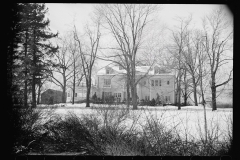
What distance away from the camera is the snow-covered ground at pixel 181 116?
312cm

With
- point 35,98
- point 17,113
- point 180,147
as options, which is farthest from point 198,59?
point 17,113

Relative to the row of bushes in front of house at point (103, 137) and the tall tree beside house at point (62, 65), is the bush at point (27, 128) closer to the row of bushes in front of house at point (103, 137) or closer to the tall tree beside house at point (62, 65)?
the row of bushes in front of house at point (103, 137)

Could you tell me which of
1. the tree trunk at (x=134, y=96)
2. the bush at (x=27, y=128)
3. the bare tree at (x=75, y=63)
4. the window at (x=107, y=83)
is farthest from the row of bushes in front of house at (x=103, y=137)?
the bare tree at (x=75, y=63)

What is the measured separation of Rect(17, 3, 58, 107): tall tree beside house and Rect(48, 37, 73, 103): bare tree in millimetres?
147

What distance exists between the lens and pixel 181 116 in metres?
3.23

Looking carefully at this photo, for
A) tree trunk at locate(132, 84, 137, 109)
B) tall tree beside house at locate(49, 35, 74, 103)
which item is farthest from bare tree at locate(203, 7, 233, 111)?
tall tree beside house at locate(49, 35, 74, 103)

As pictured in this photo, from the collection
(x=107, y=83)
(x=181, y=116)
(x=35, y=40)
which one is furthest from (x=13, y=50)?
(x=181, y=116)

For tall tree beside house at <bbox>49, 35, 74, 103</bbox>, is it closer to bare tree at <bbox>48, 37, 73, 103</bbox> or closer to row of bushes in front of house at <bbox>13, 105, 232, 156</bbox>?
bare tree at <bbox>48, 37, 73, 103</bbox>

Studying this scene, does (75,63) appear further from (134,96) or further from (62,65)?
(134,96)

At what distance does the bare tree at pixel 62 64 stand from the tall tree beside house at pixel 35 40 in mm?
147

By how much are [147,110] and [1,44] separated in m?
2.90

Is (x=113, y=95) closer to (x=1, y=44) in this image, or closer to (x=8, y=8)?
(x=1, y=44)

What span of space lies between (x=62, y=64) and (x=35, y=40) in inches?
26.5

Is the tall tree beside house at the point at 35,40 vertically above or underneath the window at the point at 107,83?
above
